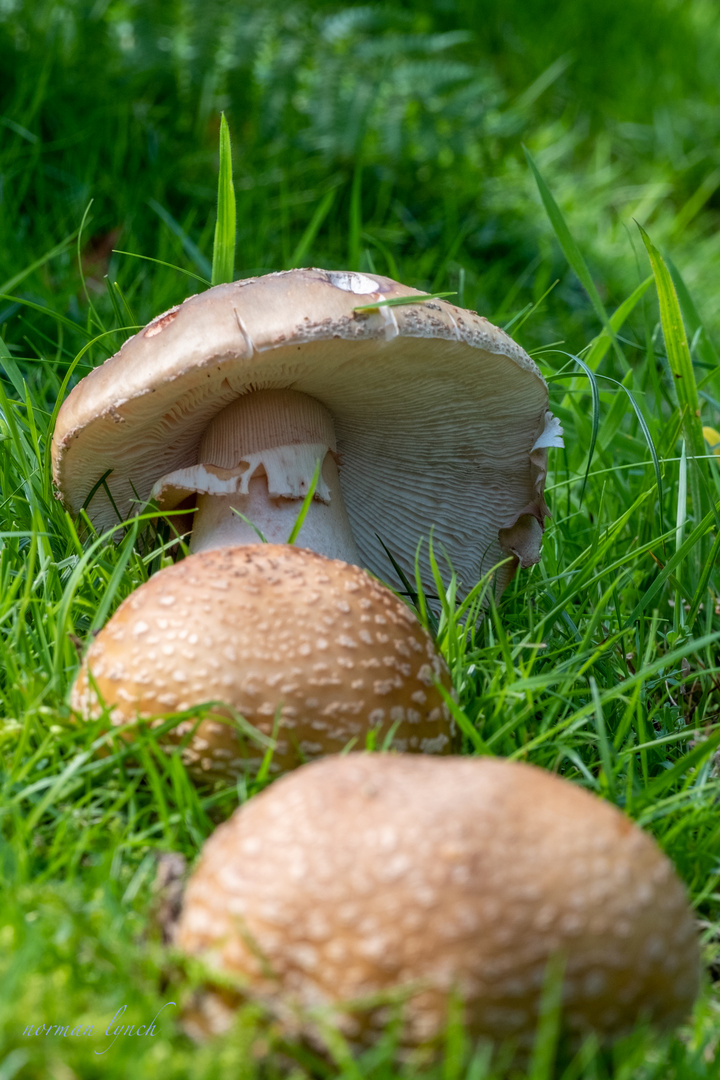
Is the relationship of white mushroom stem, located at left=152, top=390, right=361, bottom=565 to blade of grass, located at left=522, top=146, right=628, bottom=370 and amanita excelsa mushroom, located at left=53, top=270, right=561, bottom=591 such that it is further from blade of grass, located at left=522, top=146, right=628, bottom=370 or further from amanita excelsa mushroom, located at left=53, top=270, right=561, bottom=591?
blade of grass, located at left=522, top=146, right=628, bottom=370

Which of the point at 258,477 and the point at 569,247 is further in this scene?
the point at 569,247

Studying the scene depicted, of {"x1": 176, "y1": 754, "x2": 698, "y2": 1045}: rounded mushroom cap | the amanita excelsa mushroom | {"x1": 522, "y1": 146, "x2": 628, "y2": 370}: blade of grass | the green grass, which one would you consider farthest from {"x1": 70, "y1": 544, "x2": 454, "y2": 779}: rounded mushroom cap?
{"x1": 522, "y1": 146, "x2": 628, "y2": 370}: blade of grass

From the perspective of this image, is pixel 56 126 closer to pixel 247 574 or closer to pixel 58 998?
pixel 247 574

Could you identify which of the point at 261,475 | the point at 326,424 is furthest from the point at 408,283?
the point at 261,475

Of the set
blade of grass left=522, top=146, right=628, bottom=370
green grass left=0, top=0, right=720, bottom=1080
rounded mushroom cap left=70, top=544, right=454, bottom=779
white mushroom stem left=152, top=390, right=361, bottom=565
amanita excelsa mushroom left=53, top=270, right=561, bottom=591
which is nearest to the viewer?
green grass left=0, top=0, right=720, bottom=1080

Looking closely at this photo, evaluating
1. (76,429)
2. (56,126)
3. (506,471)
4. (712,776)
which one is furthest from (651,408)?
(56,126)

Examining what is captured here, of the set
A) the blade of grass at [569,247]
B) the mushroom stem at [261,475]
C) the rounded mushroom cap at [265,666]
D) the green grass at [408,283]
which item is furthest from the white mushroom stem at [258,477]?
the blade of grass at [569,247]

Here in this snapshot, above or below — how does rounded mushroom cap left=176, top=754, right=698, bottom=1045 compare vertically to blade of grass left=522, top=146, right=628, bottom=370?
below

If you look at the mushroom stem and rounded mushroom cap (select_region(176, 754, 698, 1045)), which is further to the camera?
the mushroom stem

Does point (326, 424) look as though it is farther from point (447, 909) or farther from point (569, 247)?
point (447, 909)
